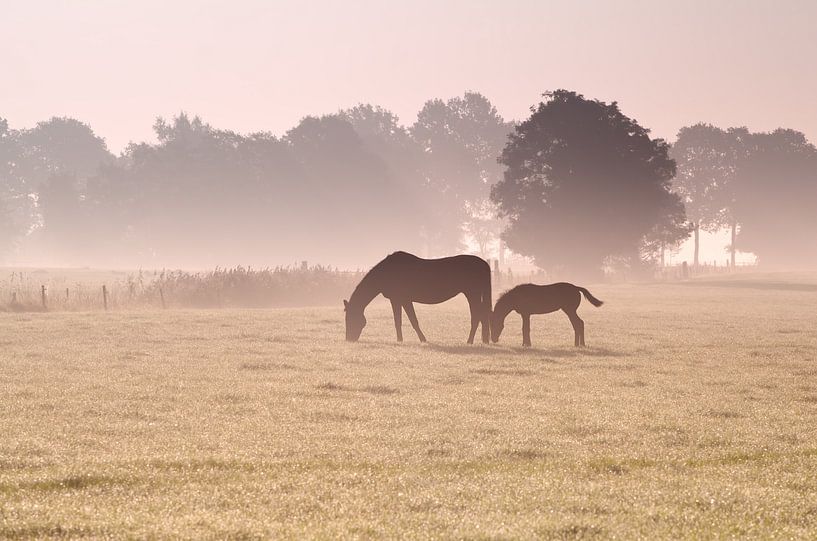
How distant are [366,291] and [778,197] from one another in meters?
114

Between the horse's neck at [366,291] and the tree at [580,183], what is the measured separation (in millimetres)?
48944

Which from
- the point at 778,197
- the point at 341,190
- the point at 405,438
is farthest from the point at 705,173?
the point at 405,438

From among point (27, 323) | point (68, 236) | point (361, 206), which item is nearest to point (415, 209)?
point (361, 206)

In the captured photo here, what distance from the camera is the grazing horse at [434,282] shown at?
88.6ft

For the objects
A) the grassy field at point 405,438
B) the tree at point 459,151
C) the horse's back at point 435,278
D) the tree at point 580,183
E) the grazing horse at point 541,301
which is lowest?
the grassy field at point 405,438

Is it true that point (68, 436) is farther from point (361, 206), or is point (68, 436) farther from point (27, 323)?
point (361, 206)

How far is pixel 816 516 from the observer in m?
8.73

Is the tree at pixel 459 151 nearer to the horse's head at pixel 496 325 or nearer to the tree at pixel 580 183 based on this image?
the tree at pixel 580 183

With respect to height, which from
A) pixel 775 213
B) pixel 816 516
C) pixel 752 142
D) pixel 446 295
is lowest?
pixel 816 516

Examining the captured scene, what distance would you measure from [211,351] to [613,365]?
11032 millimetres

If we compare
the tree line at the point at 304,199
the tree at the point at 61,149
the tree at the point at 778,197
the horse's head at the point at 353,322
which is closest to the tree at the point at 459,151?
the tree line at the point at 304,199

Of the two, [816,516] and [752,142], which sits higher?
[752,142]

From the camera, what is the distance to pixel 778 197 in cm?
12650

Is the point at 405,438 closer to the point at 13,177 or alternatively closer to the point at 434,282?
the point at 434,282
